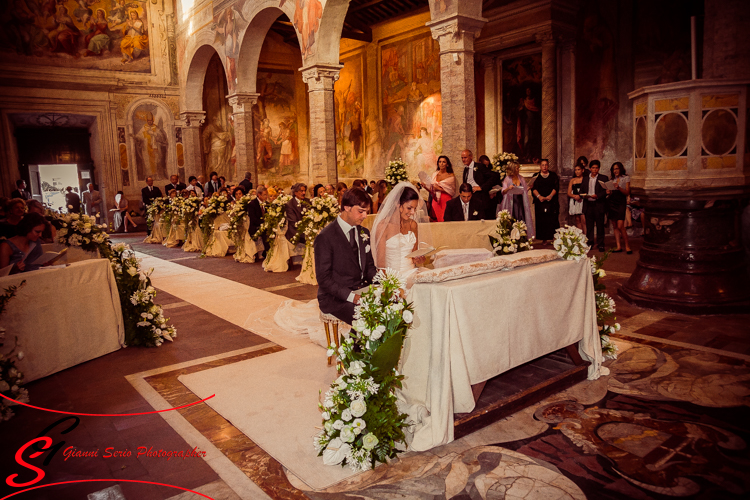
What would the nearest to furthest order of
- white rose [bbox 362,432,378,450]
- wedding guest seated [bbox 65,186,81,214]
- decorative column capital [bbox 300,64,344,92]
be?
white rose [bbox 362,432,378,450] → decorative column capital [bbox 300,64,344,92] → wedding guest seated [bbox 65,186,81,214]

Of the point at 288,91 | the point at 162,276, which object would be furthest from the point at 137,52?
the point at 162,276

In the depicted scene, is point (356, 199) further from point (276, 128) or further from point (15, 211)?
point (276, 128)

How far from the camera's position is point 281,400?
12.4ft

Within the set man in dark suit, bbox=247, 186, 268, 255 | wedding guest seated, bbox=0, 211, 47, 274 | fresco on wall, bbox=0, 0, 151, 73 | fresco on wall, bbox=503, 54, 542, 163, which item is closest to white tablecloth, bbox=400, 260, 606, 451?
wedding guest seated, bbox=0, 211, 47, 274

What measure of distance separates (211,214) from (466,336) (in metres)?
9.80

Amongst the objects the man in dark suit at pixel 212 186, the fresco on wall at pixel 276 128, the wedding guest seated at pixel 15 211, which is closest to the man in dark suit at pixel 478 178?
the wedding guest seated at pixel 15 211

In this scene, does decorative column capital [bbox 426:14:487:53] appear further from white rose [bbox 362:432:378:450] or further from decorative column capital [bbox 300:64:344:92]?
white rose [bbox 362:432:378:450]

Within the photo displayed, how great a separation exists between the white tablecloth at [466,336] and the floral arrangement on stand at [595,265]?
238mm

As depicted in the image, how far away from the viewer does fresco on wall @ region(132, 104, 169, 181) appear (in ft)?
63.9

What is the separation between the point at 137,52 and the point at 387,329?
66.4 ft

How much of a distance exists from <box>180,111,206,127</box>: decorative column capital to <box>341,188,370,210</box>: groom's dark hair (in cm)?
1780

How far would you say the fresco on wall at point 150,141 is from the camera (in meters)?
19.5

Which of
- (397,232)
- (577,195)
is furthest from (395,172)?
(397,232)

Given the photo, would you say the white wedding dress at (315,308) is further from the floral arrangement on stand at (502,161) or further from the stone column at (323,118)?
the stone column at (323,118)
